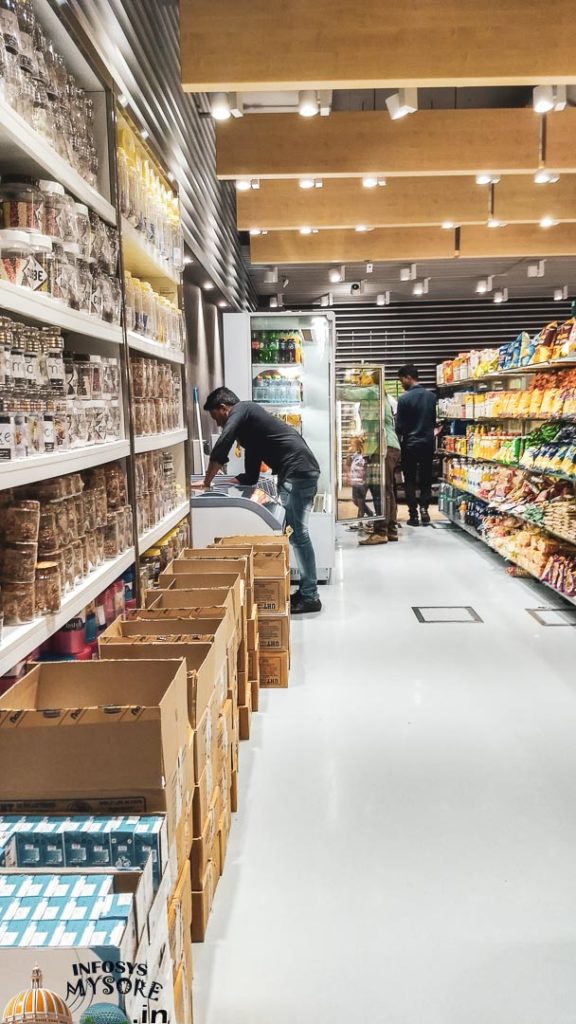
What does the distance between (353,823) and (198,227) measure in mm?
5130

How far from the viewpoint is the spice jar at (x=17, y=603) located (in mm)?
2127

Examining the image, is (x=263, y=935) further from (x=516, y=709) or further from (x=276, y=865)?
(x=516, y=709)

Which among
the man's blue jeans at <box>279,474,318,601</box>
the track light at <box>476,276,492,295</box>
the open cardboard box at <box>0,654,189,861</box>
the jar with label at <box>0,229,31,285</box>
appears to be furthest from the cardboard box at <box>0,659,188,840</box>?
the track light at <box>476,276,492,295</box>

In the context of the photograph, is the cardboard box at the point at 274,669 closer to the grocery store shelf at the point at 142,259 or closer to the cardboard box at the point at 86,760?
the grocery store shelf at the point at 142,259

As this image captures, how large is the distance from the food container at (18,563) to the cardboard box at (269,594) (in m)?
2.28

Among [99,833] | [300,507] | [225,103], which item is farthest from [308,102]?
[99,833]

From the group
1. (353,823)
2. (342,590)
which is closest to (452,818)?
(353,823)

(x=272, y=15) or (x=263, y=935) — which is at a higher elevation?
(x=272, y=15)

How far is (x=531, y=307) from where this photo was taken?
1403 centimetres

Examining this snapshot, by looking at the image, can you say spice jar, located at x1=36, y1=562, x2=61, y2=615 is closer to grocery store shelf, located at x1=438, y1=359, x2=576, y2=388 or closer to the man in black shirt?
Result: the man in black shirt

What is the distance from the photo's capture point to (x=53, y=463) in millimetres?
2248

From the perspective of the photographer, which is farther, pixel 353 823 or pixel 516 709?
pixel 516 709

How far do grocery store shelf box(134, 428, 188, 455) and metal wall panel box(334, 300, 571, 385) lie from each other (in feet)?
33.2

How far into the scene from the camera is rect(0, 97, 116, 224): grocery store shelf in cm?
198
